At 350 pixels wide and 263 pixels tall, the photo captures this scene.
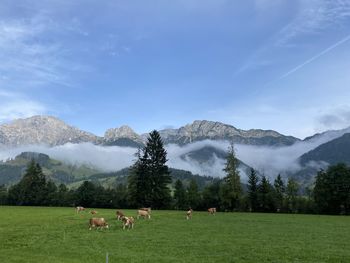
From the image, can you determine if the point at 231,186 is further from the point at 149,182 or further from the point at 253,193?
the point at 149,182

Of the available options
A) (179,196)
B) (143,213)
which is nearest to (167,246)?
(143,213)

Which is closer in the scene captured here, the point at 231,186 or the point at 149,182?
the point at 231,186

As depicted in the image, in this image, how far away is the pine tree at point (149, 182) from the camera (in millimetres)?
109125

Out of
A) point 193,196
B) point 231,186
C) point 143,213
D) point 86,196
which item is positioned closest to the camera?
point 143,213

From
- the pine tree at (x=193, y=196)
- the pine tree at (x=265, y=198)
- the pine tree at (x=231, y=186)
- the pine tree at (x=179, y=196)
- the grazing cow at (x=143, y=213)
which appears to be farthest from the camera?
the pine tree at (x=193, y=196)

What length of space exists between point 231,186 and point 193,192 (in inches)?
1304

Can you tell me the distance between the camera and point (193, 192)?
13650 centimetres

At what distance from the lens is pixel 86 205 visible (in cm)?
13538

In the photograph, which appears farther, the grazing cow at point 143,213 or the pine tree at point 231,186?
the pine tree at point 231,186

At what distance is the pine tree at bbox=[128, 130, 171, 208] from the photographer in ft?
358

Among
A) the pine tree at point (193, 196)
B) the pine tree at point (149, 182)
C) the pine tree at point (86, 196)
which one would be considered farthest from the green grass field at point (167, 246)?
the pine tree at point (86, 196)

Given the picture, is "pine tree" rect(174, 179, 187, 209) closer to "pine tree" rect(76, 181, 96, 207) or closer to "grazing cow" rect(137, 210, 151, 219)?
"pine tree" rect(76, 181, 96, 207)

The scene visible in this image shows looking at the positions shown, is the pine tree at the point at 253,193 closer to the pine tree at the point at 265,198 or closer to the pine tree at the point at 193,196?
the pine tree at the point at 265,198

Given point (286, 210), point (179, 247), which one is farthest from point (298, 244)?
point (286, 210)
